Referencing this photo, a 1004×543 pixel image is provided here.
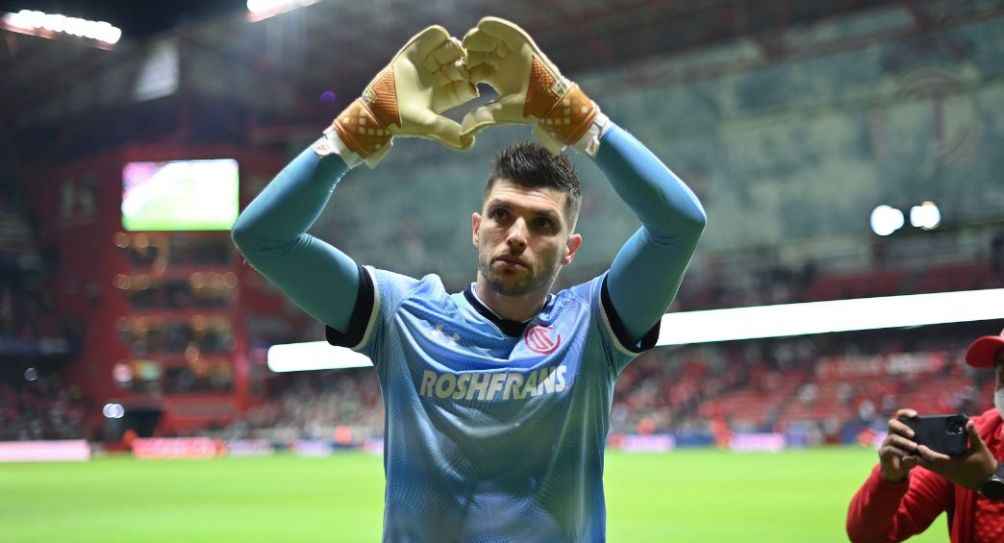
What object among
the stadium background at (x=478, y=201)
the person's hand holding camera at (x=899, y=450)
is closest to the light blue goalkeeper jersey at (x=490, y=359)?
the person's hand holding camera at (x=899, y=450)

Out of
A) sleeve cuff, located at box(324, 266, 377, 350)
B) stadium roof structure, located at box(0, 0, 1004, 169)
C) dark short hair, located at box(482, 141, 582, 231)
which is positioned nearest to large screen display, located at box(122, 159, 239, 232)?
stadium roof structure, located at box(0, 0, 1004, 169)

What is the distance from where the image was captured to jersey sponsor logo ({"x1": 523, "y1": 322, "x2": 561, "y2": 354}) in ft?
10.2

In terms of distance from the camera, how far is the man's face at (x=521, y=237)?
3043mm

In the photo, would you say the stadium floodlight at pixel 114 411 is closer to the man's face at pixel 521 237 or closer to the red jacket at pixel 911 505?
the red jacket at pixel 911 505

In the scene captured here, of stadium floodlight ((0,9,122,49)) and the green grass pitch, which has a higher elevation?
stadium floodlight ((0,9,122,49))

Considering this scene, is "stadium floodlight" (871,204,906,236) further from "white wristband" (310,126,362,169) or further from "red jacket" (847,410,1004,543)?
"white wristband" (310,126,362,169)

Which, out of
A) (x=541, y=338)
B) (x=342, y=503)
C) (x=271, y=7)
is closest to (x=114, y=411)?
(x=271, y=7)

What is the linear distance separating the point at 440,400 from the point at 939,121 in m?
32.5

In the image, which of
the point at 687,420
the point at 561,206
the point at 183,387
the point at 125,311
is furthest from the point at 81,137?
→ the point at 561,206

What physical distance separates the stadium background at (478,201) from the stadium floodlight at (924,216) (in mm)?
395

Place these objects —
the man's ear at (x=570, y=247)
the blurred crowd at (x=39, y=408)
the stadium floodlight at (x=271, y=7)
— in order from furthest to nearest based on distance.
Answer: the blurred crowd at (x=39, y=408), the stadium floodlight at (x=271, y=7), the man's ear at (x=570, y=247)

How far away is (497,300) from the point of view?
319 centimetres

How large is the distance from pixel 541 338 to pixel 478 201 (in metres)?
38.2

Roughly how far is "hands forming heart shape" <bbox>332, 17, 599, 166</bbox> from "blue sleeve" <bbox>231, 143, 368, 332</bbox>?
155 millimetres
